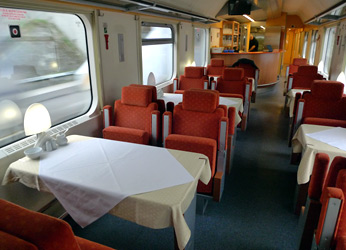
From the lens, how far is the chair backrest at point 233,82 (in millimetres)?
5719

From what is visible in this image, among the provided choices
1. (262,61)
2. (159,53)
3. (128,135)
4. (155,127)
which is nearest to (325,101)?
(155,127)

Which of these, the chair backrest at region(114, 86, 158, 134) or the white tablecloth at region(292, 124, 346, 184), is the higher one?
the chair backrest at region(114, 86, 158, 134)

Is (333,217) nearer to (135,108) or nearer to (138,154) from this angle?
(138,154)

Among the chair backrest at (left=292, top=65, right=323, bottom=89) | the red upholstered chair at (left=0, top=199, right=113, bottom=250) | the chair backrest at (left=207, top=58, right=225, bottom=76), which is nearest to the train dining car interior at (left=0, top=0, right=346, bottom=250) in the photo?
the red upholstered chair at (left=0, top=199, right=113, bottom=250)

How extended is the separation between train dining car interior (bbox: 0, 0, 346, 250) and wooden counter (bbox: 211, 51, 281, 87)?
342 centimetres

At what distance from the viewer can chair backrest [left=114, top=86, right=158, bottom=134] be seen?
3.45 m

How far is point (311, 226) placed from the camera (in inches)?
81.4

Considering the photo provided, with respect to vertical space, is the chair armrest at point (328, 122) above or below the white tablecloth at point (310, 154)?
above

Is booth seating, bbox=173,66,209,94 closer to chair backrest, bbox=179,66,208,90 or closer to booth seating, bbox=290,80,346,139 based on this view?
chair backrest, bbox=179,66,208,90

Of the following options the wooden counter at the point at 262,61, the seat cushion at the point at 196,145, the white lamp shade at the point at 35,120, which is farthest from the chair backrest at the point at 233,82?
the white lamp shade at the point at 35,120

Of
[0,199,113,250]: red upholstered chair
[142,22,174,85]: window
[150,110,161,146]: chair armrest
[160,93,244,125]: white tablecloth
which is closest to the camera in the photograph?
[0,199,113,250]: red upholstered chair

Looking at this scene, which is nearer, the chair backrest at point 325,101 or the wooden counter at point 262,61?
the chair backrest at point 325,101

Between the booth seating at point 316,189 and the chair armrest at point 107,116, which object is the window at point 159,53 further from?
the booth seating at point 316,189

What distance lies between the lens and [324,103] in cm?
392
